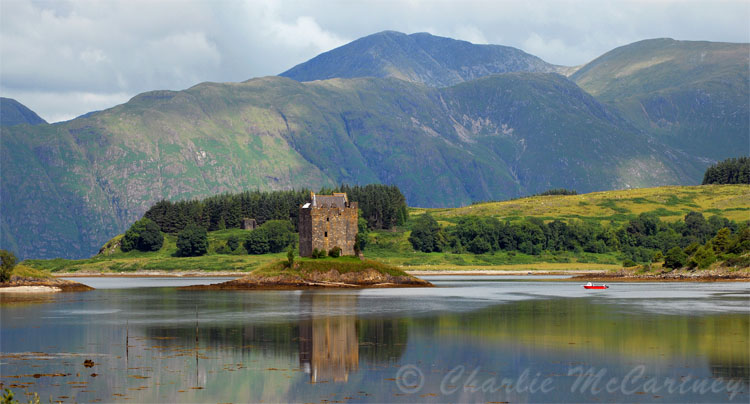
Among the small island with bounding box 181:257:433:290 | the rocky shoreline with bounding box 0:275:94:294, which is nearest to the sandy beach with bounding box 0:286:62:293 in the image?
the rocky shoreline with bounding box 0:275:94:294

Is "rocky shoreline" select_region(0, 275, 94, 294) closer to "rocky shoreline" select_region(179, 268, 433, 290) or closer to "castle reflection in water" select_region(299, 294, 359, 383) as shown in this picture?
"rocky shoreline" select_region(179, 268, 433, 290)

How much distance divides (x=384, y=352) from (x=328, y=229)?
79537 millimetres

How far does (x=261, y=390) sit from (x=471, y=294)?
251 feet

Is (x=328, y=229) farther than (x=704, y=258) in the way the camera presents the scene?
No

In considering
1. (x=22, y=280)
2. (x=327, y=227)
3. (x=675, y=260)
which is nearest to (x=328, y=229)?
(x=327, y=227)

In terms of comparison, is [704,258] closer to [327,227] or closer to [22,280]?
[327,227]

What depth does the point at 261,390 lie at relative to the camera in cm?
3944

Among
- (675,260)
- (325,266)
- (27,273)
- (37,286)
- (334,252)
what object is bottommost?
(37,286)

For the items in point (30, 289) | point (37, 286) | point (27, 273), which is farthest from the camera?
point (37, 286)

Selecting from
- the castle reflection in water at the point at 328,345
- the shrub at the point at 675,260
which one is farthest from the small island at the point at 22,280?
the shrub at the point at 675,260

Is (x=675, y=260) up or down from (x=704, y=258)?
down
